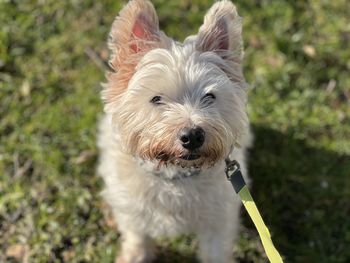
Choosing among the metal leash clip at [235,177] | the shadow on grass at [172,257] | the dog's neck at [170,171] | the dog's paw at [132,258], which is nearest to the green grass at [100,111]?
the shadow on grass at [172,257]

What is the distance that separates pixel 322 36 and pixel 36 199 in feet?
12.1

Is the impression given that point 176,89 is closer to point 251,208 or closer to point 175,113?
point 175,113

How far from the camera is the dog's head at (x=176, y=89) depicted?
3113mm

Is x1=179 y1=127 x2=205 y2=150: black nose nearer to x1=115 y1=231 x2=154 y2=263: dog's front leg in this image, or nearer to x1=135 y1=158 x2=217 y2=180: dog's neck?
x1=135 y1=158 x2=217 y2=180: dog's neck

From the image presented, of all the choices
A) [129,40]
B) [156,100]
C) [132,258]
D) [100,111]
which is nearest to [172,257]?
[132,258]

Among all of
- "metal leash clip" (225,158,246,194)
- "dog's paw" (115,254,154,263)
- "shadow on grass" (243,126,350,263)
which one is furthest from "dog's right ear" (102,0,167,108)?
"shadow on grass" (243,126,350,263)

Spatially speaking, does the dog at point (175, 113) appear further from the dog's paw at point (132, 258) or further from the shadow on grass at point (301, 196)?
the shadow on grass at point (301, 196)

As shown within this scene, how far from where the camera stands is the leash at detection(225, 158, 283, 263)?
116 inches

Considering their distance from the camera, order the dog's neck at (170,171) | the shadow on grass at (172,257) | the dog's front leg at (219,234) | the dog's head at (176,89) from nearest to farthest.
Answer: the dog's head at (176,89) → the dog's neck at (170,171) → the dog's front leg at (219,234) → the shadow on grass at (172,257)

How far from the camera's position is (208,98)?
3.26m

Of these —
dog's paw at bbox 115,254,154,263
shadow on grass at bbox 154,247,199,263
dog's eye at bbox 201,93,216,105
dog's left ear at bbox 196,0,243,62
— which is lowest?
shadow on grass at bbox 154,247,199,263

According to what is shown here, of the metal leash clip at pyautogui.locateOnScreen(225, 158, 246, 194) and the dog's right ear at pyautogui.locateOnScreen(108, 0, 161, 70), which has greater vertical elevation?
the dog's right ear at pyautogui.locateOnScreen(108, 0, 161, 70)

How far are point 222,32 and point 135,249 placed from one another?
2.08 metres

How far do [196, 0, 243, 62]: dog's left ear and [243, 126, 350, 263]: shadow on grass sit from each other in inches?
77.1
